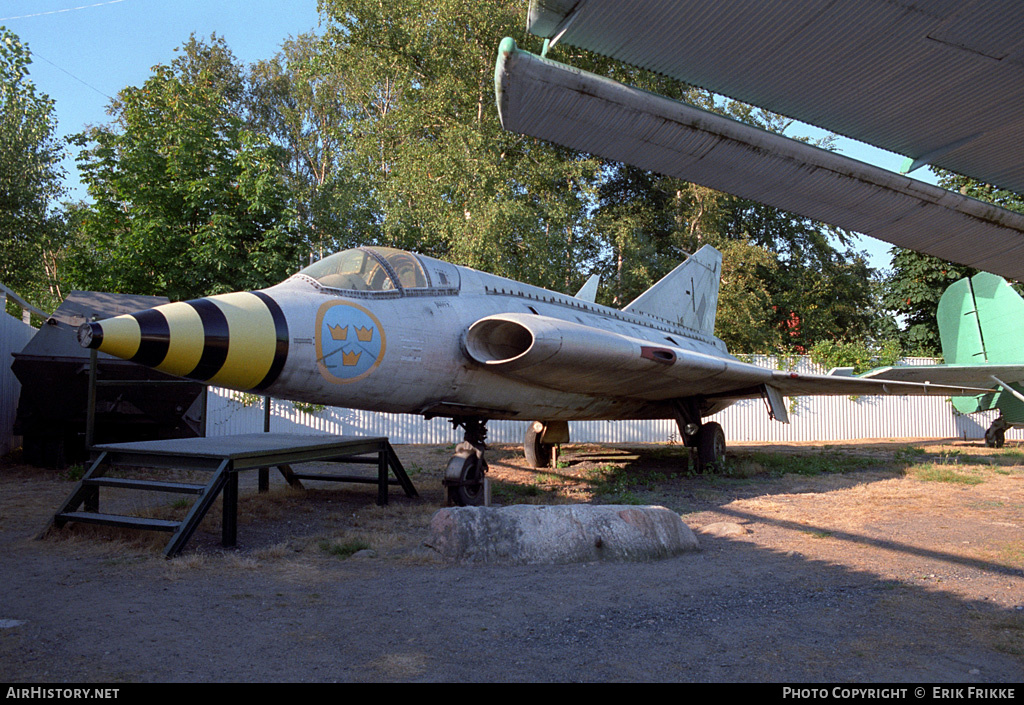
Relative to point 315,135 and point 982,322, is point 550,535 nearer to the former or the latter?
point 982,322

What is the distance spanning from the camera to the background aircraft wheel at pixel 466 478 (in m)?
7.11

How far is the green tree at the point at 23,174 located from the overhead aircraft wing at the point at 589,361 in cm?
1706

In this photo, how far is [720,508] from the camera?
791 cm

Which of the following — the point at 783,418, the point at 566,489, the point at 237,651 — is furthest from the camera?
the point at 783,418

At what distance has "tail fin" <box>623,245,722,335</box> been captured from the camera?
12.5 meters

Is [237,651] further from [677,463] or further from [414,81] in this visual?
[414,81]

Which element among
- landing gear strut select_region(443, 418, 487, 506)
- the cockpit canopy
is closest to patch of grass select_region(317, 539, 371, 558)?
landing gear strut select_region(443, 418, 487, 506)

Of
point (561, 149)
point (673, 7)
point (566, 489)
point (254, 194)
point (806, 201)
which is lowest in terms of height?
point (566, 489)

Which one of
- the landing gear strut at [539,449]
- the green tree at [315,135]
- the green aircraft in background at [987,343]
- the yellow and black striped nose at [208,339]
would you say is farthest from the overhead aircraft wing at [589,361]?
the green tree at [315,135]

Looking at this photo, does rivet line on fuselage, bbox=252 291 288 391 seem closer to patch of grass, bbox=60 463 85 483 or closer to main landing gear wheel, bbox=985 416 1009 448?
patch of grass, bbox=60 463 85 483

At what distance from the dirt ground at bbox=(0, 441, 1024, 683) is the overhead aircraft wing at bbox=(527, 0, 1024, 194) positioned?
11.2 feet

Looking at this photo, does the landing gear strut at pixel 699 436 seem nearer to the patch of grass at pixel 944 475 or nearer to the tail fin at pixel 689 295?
the tail fin at pixel 689 295
